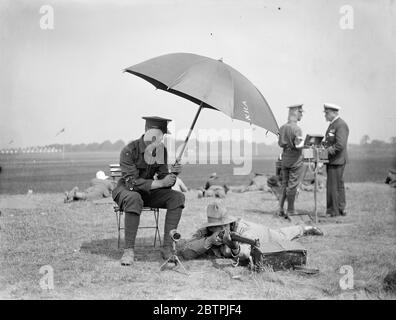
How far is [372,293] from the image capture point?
4715 mm

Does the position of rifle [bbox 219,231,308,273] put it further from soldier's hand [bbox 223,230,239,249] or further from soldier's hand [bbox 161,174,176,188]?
soldier's hand [bbox 161,174,176,188]

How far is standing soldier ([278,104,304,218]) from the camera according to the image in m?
10.2

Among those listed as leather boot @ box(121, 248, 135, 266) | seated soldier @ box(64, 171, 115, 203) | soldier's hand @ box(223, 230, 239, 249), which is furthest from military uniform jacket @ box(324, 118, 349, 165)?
seated soldier @ box(64, 171, 115, 203)

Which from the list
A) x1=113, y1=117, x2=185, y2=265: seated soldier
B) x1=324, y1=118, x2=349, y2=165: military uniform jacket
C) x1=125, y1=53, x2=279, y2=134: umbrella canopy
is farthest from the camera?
x1=324, y1=118, x2=349, y2=165: military uniform jacket

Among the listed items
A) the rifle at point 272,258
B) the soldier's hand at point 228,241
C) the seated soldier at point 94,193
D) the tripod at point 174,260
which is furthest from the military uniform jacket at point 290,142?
the seated soldier at point 94,193

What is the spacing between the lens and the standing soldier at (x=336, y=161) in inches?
401

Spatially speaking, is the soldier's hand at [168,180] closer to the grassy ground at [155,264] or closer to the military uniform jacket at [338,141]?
the grassy ground at [155,264]

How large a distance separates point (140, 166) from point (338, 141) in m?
5.50

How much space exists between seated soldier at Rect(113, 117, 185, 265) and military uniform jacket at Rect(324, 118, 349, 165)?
503cm

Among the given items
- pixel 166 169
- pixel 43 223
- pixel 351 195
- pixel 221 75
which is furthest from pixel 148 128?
pixel 351 195

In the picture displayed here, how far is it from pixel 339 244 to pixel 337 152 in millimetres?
3380

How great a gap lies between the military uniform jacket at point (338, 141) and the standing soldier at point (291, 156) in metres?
0.64

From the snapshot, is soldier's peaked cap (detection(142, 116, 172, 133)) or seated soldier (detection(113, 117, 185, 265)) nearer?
seated soldier (detection(113, 117, 185, 265))

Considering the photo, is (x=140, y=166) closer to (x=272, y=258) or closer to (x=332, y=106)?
(x=272, y=258)
